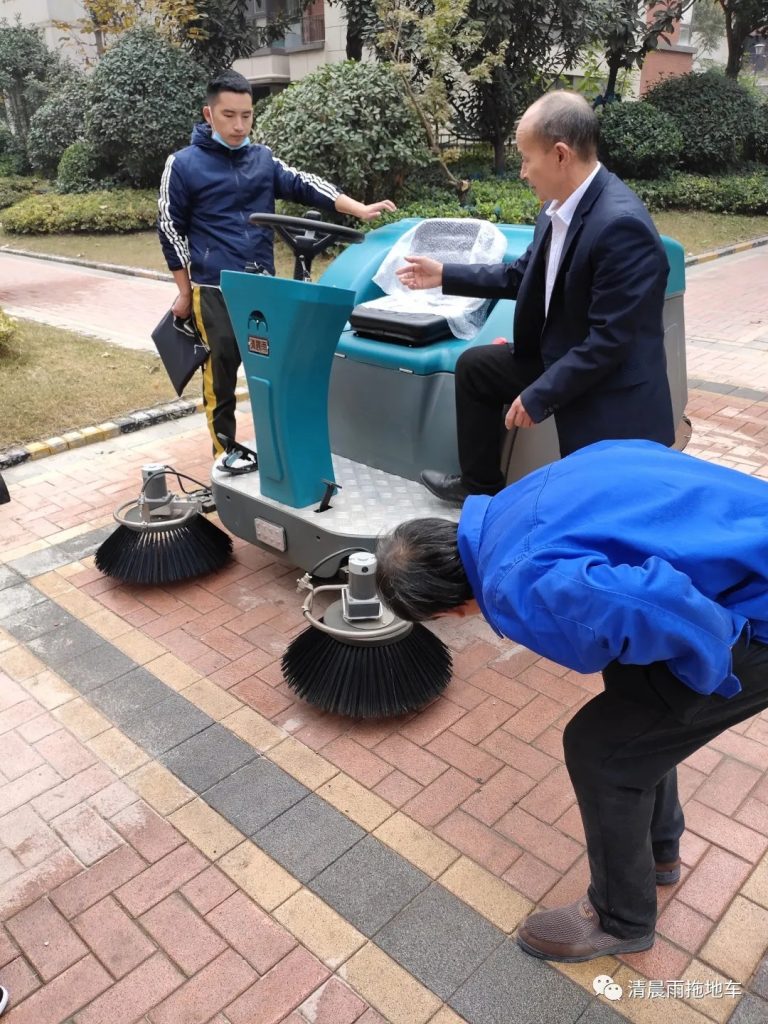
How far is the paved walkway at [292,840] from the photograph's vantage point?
1.82 metres

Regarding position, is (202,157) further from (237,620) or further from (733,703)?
(733,703)

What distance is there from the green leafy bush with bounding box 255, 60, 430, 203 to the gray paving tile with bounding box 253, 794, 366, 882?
27.5ft

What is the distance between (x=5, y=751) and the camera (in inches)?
100

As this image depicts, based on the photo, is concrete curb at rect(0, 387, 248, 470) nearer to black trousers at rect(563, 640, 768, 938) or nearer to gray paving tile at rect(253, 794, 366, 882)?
gray paving tile at rect(253, 794, 366, 882)

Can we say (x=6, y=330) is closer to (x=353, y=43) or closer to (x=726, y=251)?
(x=726, y=251)

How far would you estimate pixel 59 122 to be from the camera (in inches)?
605

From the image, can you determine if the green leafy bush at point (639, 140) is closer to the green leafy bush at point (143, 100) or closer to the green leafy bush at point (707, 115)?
the green leafy bush at point (707, 115)

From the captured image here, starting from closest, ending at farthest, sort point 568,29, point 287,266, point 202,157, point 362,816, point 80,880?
1. point 80,880
2. point 362,816
3. point 202,157
4. point 287,266
5. point 568,29

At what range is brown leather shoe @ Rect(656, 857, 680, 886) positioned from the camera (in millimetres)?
2045

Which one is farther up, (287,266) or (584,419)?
(584,419)

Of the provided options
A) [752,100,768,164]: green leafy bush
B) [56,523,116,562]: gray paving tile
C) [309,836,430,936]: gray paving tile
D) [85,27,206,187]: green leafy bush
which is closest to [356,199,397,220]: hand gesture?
[56,523,116,562]: gray paving tile

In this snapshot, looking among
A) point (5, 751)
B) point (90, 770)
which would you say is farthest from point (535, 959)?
point (5, 751)

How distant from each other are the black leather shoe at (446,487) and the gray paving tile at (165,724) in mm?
1100

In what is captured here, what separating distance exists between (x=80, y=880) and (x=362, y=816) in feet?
2.38
